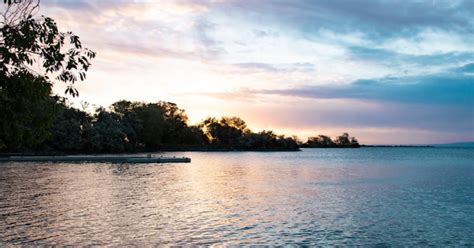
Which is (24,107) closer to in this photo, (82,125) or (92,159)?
(92,159)

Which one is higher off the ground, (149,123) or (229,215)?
(149,123)

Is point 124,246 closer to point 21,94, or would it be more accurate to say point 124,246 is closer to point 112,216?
point 112,216

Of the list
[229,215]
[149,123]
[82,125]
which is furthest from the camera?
[149,123]

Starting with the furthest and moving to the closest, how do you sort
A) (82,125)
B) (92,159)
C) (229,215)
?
(82,125)
(92,159)
(229,215)

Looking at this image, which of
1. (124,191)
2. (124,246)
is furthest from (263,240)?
(124,191)

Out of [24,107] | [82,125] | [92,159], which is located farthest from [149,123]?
[24,107]

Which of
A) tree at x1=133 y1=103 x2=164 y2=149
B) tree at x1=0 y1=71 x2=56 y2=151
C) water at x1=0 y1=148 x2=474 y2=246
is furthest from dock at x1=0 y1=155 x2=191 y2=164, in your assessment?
tree at x1=0 y1=71 x2=56 y2=151

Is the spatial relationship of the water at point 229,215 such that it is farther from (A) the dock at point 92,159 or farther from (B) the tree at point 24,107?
(A) the dock at point 92,159

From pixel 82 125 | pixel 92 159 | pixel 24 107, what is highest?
pixel 82 125

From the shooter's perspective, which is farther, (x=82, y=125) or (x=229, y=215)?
(x=82, y=125)

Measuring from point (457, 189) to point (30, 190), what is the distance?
43.0m

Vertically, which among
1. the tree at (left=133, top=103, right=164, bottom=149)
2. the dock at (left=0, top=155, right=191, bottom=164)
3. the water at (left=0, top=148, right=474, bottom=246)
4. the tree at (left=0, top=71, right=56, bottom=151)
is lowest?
the water at (left=0, top=148, right=474, bottom=246)

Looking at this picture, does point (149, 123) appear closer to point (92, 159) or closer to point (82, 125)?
point (82, 125)

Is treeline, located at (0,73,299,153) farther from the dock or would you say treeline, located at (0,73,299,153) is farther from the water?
the water
